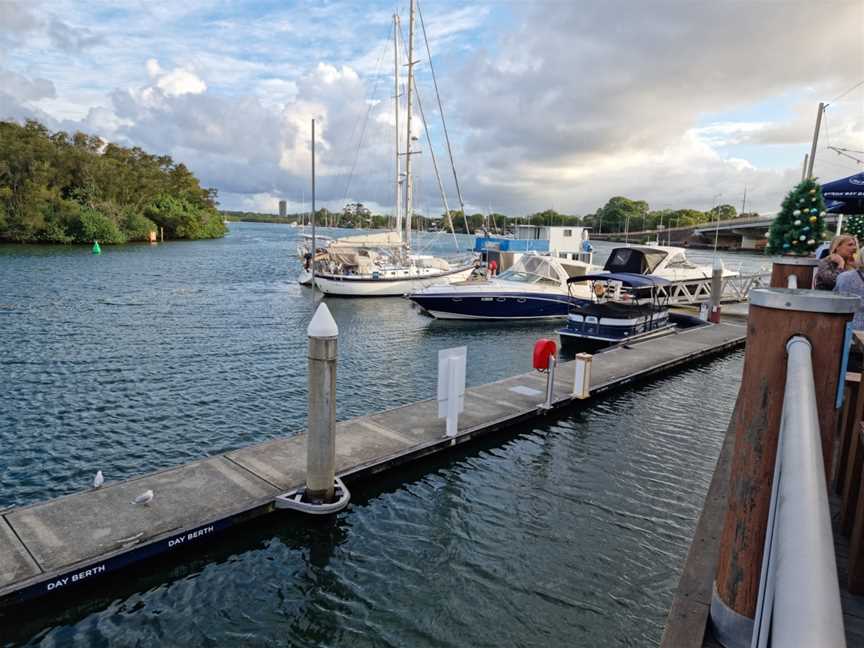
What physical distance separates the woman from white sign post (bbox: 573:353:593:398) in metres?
6.72

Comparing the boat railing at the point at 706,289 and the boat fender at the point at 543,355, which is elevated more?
the boat railing at the point at 706,289

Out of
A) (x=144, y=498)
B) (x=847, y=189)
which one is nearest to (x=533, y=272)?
(x=847, y=189)

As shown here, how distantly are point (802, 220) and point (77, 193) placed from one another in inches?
3372

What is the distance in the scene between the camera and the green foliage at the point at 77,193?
69750 mm

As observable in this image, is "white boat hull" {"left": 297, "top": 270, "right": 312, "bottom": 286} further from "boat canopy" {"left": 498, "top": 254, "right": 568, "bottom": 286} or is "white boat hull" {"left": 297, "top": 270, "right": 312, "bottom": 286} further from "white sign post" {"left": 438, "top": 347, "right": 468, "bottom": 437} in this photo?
"white sign post" {"left": 438, "top": 347, "right": 468, "bottom": 437}

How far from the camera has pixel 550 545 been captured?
7.86 metres

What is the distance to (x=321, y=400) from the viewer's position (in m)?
7.81

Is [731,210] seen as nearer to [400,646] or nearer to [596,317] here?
[596,317]

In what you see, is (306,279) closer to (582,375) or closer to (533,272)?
(533,272)

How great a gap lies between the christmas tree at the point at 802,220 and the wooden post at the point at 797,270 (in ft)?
45.1

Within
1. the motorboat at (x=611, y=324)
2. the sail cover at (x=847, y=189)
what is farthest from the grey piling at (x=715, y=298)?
the sail cover at (x=847, y=189)

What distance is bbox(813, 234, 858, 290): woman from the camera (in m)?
6.36

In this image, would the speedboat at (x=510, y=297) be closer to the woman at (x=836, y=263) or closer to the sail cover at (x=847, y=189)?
the sail cover at (x=847, y=189)

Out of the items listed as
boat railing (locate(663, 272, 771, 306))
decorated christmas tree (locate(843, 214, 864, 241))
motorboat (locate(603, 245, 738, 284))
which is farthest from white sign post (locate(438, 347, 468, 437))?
decorated christmas tree (locate(843, 214, 864, 241))
